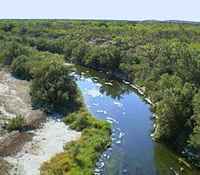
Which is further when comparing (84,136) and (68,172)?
(84,136)

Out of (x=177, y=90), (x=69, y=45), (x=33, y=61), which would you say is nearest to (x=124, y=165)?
(x=177, y=90)

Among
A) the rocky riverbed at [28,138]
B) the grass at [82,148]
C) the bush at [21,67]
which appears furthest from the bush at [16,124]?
the bush at [21,67]

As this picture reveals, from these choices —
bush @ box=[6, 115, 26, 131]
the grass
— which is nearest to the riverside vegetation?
the grass

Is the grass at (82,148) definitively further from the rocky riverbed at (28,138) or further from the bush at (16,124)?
the bush at (16,124)

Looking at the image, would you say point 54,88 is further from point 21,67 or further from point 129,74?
point 129,74

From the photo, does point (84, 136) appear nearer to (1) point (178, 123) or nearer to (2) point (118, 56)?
(1) point (178, 123)

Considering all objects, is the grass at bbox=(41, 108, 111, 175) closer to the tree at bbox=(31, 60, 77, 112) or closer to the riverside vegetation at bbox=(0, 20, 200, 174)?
the riverside vegetation at bbox=(0, 20, 200, 174)
